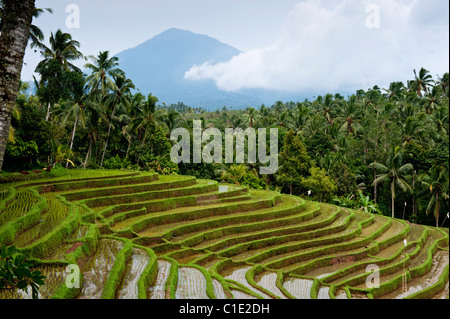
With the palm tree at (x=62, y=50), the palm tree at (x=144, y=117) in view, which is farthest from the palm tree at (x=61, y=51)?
the palm tree at (x=144, y=117)

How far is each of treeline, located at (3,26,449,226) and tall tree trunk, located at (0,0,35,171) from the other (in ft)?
44.3

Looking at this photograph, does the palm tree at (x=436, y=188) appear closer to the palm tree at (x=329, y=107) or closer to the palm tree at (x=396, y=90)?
the palm tree at (x=329, y=107)

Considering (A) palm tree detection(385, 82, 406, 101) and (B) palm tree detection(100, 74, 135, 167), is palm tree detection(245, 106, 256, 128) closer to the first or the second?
(A) palm tree detection(385, 82, 406, 101)

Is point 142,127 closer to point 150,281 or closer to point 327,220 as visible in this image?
point 327,220

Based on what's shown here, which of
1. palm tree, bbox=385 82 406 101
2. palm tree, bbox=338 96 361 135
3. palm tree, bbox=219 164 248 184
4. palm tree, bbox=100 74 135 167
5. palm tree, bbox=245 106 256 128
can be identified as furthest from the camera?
palm tree, bbox=385 82 406 101

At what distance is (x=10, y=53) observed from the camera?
333 cm

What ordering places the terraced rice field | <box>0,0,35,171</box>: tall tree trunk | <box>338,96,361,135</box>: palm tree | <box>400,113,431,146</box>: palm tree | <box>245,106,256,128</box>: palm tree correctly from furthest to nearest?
<box>245,106,256,128</box>: palm tree < <box>338,96,361,135</box>: palm tree < <box>400,113,431,146</box>: palm tree < the terraced rice field < <box>0,0,35,171</box>: tall tree trunk

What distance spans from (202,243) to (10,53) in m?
9.88

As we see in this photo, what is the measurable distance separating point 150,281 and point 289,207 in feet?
33.2

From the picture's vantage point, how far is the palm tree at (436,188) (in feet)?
64.0

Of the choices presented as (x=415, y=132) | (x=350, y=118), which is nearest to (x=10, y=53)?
(x=415, y=132)

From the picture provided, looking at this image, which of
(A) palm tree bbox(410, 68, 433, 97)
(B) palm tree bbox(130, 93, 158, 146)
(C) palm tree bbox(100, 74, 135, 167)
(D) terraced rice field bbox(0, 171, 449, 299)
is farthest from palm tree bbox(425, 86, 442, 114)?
(C) palm tree bbox(100, 74, 135, 167)

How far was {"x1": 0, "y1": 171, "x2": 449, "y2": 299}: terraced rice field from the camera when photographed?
7.47m

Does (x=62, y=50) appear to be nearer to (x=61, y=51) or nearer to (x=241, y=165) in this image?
(x=61, y=51)
